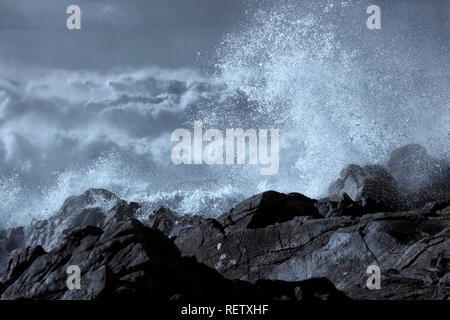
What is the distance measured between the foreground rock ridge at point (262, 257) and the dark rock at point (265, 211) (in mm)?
57

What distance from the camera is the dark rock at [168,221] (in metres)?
38.6

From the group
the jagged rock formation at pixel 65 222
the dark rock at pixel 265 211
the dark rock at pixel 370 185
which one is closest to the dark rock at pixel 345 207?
the dark rock at pixel 265 211

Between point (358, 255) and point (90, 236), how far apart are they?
11098 millimetres

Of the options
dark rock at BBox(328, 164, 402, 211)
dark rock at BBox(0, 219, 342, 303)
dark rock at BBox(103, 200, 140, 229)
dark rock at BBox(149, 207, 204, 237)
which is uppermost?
dark rock at BBox(328, 164, 402, 211)

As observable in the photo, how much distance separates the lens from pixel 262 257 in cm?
2547

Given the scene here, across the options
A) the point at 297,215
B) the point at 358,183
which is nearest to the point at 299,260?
the point at 297,215

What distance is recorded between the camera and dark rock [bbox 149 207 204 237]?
3859 centimetres

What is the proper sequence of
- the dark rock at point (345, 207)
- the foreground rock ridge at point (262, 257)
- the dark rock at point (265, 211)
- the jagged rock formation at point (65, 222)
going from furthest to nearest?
the jagged rock formation at point (65, 222) → the dark rock at point (265, 211) → the dark rock at point (345, 207) → the foreground rock ridge at point (262, 257)

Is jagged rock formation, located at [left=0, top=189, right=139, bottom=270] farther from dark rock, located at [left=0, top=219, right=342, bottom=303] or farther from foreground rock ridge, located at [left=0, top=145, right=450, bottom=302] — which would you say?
dark rock, located at [left=0, top=219, right=342, bottom=303]

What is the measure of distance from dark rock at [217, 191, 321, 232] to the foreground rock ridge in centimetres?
6

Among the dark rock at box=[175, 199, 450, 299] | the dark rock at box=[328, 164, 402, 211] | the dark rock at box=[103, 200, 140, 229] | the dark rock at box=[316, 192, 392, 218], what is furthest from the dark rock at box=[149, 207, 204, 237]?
the dark rock at box=[316, 192, 392, 218]

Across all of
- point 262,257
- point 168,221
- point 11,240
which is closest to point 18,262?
point 262,257

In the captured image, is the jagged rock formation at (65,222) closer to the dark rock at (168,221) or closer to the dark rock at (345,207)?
the dark rock at (168,221)

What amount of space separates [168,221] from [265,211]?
504 inches
